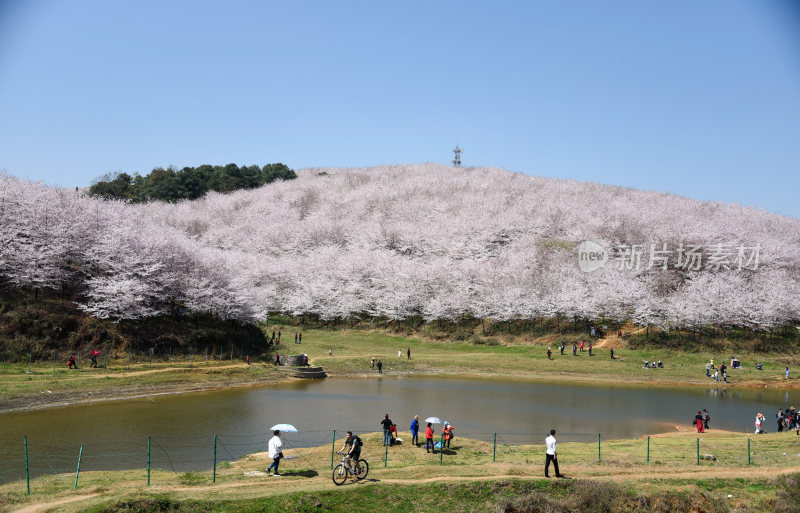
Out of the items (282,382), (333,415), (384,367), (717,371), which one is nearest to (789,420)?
(717,371)

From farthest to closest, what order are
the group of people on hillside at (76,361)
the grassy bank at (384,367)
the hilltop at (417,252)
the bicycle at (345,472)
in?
the hilltop at (417,252) < the group of people on hillside at (76,361) < the grassy bank at (384,367) < the bicycle at (345,472)

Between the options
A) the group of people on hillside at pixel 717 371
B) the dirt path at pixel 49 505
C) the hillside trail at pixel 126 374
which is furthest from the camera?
the group of people on hillside at pixel 717 371

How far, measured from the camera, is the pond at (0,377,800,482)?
2373cm

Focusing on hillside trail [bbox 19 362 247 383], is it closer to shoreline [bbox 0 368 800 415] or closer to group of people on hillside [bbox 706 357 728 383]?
shoreline [bbox 0 368 800 415]

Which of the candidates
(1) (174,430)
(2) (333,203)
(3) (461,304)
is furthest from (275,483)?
(2) (333,203)

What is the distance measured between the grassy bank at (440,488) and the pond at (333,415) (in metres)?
3.62

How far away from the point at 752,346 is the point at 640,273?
2179 centimetres

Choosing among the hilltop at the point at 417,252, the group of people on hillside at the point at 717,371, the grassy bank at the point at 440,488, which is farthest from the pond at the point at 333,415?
the hilltop at the point at 417,252

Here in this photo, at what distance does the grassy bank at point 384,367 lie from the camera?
36.2 metres

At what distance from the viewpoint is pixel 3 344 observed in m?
39.1

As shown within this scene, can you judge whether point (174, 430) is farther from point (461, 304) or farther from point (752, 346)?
point (752, 346)

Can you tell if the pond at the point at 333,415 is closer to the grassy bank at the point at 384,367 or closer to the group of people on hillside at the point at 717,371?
the grassy bank at the point at 384,367

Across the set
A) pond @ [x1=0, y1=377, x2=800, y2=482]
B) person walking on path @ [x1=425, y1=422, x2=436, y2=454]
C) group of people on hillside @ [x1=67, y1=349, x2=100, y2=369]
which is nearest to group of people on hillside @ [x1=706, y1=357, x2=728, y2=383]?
pond @ [x1=0, y1=377, x2=800, y2=482]

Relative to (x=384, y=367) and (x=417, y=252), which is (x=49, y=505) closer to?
(x=384, y=367)
